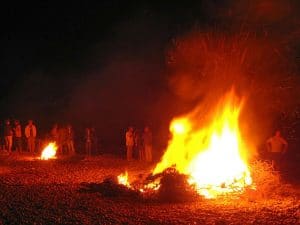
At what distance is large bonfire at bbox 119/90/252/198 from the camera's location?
1548cm

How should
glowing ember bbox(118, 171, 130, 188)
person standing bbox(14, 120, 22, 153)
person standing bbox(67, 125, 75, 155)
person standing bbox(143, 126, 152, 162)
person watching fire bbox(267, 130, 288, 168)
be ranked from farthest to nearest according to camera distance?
person standing bbox(14, 120, 22, 153), person standing bbox(67, 125, 75, 155), person standing bbox(143, 126, 152, 162), person watching fire bbox(267, 130, 288, 168), glowing ember bbox(118, 171, 130, 188)

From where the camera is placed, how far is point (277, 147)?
59.2 feet

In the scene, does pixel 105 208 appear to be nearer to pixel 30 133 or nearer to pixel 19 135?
pixel 30 133

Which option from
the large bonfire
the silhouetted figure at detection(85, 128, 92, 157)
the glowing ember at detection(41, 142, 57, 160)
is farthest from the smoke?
the glowing ember at detection(41, 142, 57, 160)

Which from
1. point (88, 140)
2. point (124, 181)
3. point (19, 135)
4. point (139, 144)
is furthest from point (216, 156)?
point (19, 135)

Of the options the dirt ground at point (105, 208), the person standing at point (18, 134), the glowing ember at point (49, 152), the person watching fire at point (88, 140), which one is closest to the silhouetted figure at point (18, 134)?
the person standing at point (18, 134)

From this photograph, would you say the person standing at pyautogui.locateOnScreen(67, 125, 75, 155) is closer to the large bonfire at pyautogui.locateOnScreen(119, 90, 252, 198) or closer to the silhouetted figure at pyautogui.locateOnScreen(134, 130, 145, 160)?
the silhouetted figure at pyautogui.locateOnScreen(134, 130, 145, 160)

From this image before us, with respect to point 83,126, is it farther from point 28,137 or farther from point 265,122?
point 265,122

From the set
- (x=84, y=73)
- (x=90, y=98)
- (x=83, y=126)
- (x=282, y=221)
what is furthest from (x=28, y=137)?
(x=282, y=221)

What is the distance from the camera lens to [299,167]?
17.7 meters

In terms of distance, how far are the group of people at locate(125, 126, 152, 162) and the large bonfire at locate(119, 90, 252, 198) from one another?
2.93 meters

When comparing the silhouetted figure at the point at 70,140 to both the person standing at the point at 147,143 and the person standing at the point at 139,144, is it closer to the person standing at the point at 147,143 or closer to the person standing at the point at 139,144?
the person standing at the point at 139,144

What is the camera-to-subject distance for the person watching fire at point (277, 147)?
707 inches

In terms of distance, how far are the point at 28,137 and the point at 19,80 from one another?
65.7ft
